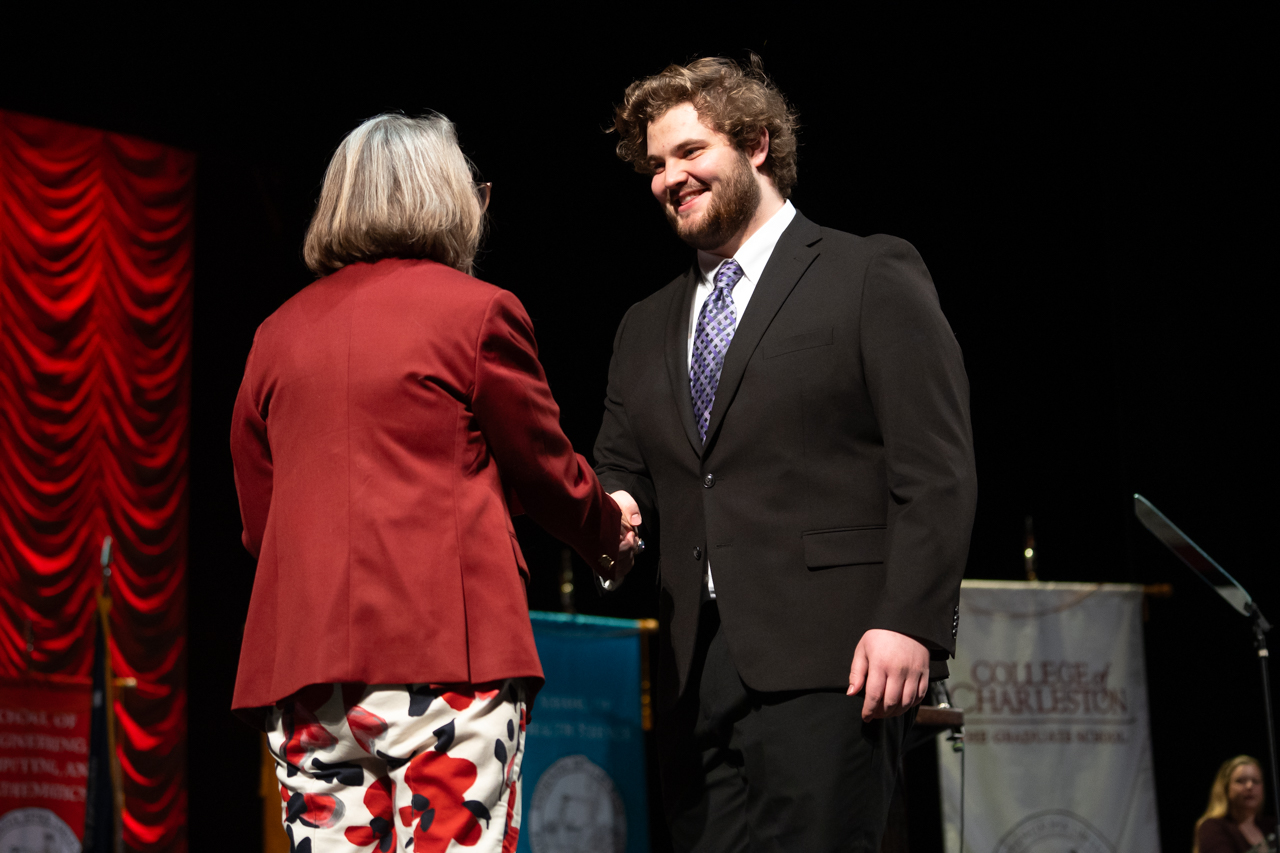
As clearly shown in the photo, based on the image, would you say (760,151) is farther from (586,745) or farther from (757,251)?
(586,745)

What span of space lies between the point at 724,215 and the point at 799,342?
0.34 m

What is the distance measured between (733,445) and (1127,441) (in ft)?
14.9

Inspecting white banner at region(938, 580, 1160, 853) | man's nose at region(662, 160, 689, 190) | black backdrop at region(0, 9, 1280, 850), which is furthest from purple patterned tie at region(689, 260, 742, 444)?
black backdrop at region(0, 9, 1280, 850)

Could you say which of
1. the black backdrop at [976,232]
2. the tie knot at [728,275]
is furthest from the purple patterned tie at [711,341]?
the black backdrop at [976,232]

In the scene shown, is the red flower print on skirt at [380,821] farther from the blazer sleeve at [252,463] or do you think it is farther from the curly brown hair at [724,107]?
the curly brown hair at [724,107]

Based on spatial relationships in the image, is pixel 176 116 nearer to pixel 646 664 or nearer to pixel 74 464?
pixel 74 464

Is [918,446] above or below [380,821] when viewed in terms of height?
above

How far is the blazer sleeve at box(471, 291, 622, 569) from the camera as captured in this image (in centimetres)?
159

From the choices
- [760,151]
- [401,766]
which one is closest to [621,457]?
[760,151]

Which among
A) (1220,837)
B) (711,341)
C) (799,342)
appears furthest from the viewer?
(1220,837)

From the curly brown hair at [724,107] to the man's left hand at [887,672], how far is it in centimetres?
96

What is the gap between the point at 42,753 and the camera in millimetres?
4965

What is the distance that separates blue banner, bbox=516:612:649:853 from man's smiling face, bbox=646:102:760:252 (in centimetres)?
248

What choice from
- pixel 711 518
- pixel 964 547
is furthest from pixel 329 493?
pixel 964 547
